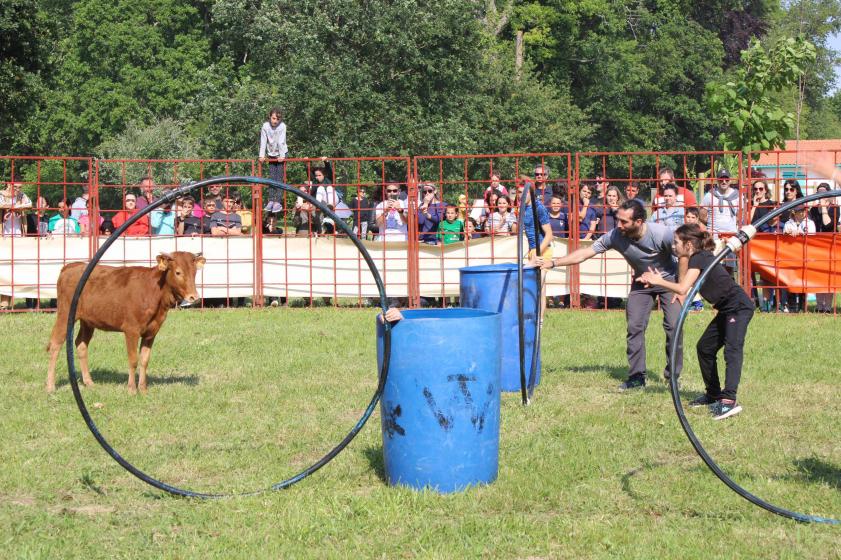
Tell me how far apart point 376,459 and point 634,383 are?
143 inches

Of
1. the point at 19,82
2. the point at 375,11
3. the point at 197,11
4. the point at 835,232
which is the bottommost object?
the point at 835,232

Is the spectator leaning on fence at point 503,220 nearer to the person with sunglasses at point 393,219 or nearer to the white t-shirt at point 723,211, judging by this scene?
the person with sunglasses at point 393,219

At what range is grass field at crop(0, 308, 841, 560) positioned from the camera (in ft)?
18.8

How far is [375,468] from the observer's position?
7250 millimetres

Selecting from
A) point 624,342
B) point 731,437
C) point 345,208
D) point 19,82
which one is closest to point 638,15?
point 19,82

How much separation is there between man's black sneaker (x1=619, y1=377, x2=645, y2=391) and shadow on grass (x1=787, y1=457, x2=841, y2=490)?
280 centimetres

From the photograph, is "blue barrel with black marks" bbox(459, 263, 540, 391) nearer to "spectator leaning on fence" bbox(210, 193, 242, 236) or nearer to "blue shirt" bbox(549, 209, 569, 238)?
"blue shirt" bbox(549, 209, 569, 238)

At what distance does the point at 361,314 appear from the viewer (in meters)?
16.3

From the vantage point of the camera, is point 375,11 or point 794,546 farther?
point 375,11

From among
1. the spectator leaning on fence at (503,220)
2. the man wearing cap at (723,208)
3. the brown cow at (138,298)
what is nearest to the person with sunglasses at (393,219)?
the spectator leaning on fence at (503,220)

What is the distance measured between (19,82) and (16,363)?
21544 millimetres

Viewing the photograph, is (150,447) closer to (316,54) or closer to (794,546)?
(794,546)

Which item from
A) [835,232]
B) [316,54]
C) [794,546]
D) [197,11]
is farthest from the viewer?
[197,11]

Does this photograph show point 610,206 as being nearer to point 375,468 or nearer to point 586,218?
point 586,218
